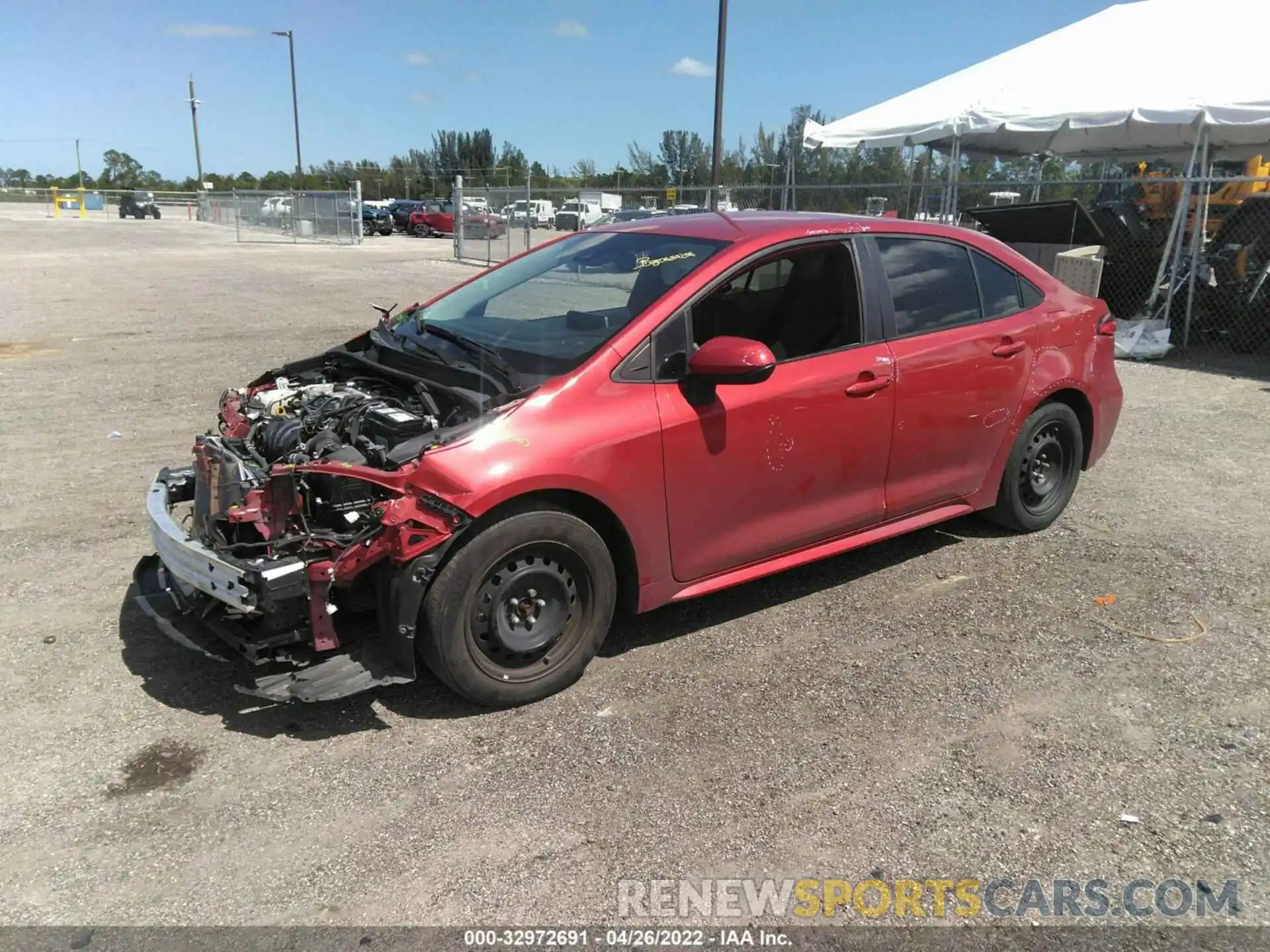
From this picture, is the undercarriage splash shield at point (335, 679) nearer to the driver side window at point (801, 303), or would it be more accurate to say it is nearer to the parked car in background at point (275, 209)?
the driver side window at point (801, 303)

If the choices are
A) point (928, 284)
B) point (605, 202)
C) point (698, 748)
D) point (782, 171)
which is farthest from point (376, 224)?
point (698, 748)

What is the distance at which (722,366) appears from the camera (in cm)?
350

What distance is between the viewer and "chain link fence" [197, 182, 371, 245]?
32.2 meters

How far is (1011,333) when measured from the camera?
185 inches

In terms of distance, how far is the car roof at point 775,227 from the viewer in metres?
4.05

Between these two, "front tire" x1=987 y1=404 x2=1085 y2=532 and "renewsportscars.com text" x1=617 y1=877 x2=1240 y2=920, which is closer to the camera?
"renewsportscars.com text" x1=617 y1=877 x2=1240 y2=920

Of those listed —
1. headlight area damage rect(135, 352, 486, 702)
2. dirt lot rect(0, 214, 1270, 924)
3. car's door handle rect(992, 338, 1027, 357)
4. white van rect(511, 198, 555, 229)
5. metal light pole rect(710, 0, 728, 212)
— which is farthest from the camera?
white van rect(511, 198, 555, 229)

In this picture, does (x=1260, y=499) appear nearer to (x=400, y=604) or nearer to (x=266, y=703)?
(x=400, y=604)

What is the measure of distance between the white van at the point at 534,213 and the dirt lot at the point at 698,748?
17.3m

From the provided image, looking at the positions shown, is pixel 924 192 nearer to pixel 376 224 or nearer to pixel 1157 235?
pixel 1157 235

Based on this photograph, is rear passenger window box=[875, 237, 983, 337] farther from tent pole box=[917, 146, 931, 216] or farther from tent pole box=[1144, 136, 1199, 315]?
tent pole box=[917, 146, 931, 216]

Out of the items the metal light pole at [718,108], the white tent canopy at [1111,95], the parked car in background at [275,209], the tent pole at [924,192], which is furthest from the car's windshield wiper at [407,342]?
the parked car in background at [275,209]

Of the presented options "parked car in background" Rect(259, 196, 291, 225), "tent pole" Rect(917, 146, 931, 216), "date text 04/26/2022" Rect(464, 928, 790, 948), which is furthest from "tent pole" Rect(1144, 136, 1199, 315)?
"parked car in background" Rect(259, 196, 291, 225)

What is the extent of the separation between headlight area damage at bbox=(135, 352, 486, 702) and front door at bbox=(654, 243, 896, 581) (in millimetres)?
881
